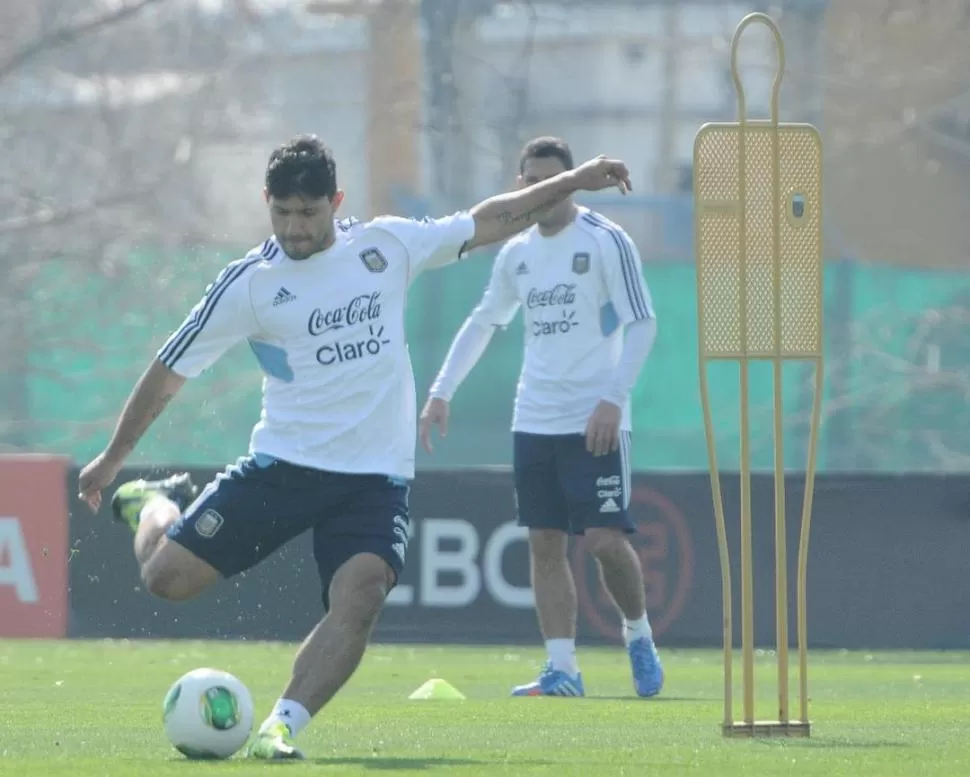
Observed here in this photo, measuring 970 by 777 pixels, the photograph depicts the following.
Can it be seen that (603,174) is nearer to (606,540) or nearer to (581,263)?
(581,263)

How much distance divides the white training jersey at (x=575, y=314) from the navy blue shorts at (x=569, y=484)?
2.9 inches

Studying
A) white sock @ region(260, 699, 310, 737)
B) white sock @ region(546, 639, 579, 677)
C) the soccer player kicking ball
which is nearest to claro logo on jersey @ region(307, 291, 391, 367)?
white sock @ region(260, 699, 310, 737)

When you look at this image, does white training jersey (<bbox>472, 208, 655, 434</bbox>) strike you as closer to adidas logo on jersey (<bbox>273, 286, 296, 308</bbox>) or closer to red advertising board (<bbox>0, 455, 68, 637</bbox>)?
adidas logo on jersey (<bbox>273, 286, 296, 308</bbox>)

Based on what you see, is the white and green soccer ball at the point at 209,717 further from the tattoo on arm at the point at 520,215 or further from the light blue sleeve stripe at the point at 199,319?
the tattoo on arm at the point at 520,215

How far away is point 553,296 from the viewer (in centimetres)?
1035

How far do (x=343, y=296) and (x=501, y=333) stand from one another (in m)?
10.9

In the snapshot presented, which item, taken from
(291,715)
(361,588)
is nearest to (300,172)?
(361,588)

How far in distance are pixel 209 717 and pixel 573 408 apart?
388cm

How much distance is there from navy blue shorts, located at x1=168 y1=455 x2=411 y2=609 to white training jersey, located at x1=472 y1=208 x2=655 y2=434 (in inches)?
120

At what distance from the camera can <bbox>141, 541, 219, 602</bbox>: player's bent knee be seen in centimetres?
739

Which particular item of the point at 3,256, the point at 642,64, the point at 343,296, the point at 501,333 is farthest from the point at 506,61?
the point at 343,296

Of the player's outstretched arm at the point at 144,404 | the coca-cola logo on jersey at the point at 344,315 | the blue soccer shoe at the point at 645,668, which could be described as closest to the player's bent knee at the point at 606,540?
the blue soccer shoe at the point at 645,668

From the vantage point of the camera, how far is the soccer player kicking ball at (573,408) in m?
Result: 10.0

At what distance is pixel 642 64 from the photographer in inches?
755
